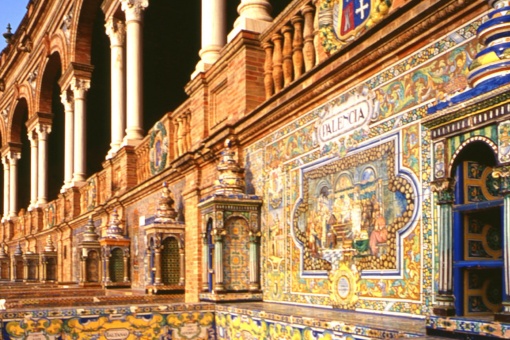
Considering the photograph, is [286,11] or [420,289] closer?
[420,289]

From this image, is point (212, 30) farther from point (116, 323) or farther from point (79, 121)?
point (79, 121)

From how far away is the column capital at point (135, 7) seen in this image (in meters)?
11.7

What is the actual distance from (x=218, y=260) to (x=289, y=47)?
7.06ft

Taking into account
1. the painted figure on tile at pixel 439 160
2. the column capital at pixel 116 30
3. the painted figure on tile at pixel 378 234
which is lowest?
the painted figure on tile at pixel 378 234

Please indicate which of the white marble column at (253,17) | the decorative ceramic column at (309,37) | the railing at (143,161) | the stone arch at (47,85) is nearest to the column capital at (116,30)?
the railing at (143,161)

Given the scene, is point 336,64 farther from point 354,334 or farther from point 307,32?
point 354,334

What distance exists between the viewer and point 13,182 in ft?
80.0

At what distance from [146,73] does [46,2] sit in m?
5.00

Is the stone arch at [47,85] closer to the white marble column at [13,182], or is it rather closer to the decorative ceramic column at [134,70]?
the white marble column at [13,182]

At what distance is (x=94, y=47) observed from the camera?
16531 millimetres

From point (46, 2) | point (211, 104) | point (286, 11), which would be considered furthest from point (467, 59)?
point (46, 2)

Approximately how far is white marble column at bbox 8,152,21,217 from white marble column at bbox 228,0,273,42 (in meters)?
19.7

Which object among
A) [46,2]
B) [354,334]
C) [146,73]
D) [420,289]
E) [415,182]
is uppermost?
[46,2]

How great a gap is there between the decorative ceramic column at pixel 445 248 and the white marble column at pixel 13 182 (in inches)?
921
